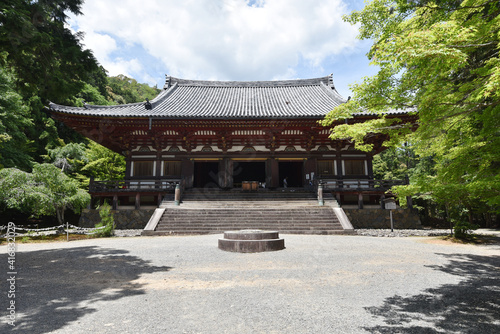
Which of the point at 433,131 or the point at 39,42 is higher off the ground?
the point at 39,42

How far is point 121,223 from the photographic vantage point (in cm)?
1371

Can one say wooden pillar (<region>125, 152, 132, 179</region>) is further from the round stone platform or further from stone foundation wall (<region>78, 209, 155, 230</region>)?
the round stone platform

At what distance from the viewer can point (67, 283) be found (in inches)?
160

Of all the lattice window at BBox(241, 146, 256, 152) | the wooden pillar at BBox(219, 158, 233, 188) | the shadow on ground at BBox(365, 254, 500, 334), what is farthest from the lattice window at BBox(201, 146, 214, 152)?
the shadow on ground at BBox(365, 254, 500, 334)

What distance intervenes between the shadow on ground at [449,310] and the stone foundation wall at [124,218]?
42.9ft

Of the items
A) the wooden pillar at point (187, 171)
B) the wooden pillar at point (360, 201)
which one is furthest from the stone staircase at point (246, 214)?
the wooden pillar at point (360, 201)

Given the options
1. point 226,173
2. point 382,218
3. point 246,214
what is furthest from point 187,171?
point 382,218

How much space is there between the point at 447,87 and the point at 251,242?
198 inches

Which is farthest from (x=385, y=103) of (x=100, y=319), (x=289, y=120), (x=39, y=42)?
(x=289, y=120)

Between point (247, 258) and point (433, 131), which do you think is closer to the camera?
point (433, 131)

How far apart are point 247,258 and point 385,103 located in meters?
4.19

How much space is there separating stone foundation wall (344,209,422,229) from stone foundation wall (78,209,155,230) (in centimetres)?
1113

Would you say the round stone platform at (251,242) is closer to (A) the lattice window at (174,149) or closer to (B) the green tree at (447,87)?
(B) the green tree at (447,87)

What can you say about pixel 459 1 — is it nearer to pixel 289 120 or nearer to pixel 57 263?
pixel 57 263
